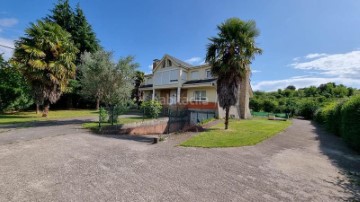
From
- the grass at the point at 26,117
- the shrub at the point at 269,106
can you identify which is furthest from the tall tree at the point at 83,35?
the shrub at the point at 269,106

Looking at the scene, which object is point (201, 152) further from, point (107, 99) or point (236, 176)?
point (107, 99)

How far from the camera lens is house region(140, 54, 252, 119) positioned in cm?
2253

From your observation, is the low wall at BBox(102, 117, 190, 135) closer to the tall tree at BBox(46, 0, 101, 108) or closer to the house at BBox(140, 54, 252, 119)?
the house at BBox(140, 54, 252, 119)

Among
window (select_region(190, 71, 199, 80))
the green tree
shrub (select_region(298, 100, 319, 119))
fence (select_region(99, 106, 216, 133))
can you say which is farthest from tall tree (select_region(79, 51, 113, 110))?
shrub (select_region(298, 100, 319, 119))

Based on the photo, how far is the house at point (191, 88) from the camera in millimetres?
22531

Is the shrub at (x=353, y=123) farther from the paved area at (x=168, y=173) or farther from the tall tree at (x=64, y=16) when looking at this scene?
the tall tree at (x=64, y=16)

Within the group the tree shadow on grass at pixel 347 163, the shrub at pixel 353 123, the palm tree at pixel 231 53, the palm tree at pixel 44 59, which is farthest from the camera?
the palm tree at pixel 44 59

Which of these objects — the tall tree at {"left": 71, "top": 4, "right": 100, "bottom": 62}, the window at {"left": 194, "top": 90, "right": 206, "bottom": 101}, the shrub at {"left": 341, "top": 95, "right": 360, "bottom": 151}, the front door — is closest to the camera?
the shrub at {"left": 341, "top": 95, "right": 360, "bottom": 151}

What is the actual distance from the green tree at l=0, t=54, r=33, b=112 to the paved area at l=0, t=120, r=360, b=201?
1638 cm

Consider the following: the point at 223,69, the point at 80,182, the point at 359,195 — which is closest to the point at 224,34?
the point at 223,69

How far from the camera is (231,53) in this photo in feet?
43.4

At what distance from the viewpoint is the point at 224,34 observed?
13297 mm

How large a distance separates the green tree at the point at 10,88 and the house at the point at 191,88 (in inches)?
679

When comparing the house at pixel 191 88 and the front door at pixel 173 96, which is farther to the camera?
the front door at pixel 173 96
